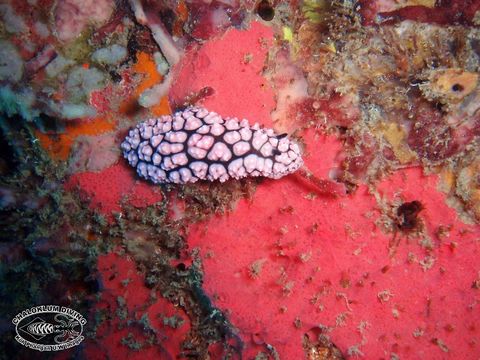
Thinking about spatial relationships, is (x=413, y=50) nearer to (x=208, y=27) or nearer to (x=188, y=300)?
(x=208, y=27)

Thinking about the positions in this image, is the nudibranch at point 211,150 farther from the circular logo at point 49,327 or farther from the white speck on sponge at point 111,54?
the circular logo at point 49,327

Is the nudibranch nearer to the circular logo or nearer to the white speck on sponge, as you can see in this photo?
the white speck on sponge

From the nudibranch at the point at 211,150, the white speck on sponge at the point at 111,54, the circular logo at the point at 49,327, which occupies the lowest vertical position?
the circular logo at the point at 49,327

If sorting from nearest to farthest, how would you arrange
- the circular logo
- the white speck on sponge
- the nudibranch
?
the nudibranch → the white speck on sponge → the circular logo

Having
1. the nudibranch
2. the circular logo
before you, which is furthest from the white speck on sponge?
the circular logo

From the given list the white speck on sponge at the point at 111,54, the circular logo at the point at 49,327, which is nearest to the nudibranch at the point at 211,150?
the white speck on sponge at the point at 111,54

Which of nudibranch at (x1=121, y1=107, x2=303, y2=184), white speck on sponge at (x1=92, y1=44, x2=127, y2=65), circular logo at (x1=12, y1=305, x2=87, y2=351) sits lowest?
circular logo at (x1=12, y1=305, x2=87, y2=351)

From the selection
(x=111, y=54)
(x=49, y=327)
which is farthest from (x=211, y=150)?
(x=49, y=327)

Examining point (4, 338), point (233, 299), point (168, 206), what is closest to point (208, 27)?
point (168, 206)

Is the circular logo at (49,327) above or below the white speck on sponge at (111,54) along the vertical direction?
below
